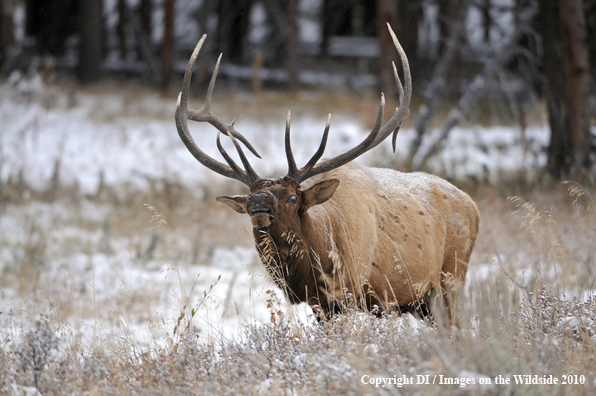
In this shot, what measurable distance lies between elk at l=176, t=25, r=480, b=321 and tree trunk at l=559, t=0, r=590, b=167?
582cm

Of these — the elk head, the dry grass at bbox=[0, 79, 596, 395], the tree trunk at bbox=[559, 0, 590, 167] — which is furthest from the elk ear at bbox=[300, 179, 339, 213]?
the tree trunk at bbox=[559, 0, 590, 167]

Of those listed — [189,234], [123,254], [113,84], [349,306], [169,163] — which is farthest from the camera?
[113,84]

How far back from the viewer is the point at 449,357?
9.62ft

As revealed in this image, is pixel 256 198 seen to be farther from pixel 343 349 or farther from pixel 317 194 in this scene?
pixel 343 349

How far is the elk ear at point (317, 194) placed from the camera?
171 inches

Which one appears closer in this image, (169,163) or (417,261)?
(417,261)

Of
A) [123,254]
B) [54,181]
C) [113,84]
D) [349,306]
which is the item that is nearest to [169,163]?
[54,181]

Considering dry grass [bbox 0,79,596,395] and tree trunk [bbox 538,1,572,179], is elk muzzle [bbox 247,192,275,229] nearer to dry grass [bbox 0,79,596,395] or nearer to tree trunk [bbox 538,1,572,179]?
dry grass [bbox 0,79,596,395]

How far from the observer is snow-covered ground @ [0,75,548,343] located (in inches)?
324

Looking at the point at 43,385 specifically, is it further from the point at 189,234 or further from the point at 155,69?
the point at 155,69

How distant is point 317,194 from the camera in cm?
437

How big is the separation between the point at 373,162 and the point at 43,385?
27.7ft

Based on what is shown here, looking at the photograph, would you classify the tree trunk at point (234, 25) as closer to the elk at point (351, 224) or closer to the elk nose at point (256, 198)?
the elk at point (351, 224)

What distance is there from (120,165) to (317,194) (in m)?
9.00
